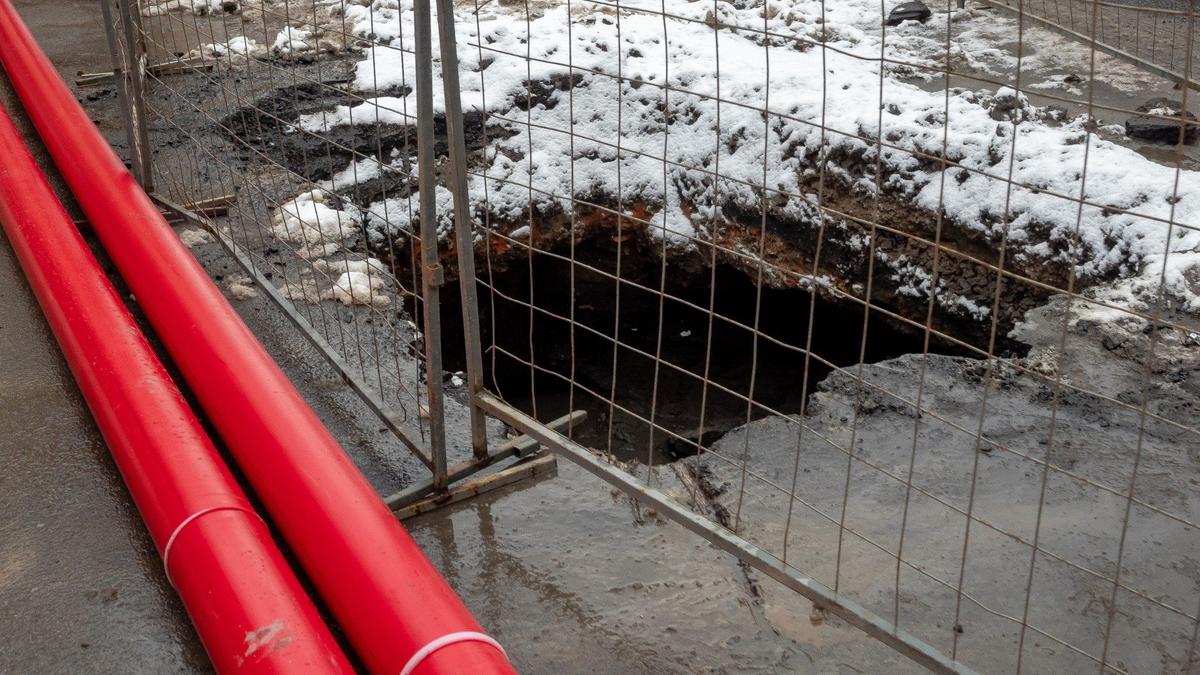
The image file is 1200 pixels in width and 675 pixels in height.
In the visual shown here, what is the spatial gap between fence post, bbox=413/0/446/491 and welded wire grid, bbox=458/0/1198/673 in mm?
169

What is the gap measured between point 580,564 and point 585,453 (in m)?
0.29

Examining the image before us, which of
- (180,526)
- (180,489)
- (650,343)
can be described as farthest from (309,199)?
(180,526)

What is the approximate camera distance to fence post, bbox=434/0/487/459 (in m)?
2.37

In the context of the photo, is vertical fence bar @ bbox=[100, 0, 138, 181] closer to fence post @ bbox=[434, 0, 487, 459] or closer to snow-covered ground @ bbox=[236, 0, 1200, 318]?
snow-covered ground @ bbox=[236, 0, 1200, 318]

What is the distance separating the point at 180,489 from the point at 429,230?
89cm

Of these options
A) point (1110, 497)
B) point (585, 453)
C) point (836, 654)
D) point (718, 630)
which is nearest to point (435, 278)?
point (585, 453)

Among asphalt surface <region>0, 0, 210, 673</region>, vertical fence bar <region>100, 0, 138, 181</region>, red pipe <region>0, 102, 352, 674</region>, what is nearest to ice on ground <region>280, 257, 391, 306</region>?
red pipe <region>0, 102, 352, 674</region>

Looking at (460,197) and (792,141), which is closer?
(460,197)

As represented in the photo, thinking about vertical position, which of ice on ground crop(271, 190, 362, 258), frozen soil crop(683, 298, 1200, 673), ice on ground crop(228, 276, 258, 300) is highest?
ice on ground crop(271, 190, 362, 258)

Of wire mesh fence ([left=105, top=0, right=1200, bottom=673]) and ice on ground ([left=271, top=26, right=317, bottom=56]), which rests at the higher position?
ice on ground ([left=271, top=26, right=317, bottom=56])

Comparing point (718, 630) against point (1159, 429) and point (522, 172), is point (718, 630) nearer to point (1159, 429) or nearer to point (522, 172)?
point (1159, 429)

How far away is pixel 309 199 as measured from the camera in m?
4.52

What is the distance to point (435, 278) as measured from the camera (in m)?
2.59

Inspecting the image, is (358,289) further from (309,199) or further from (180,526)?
(180,526)
